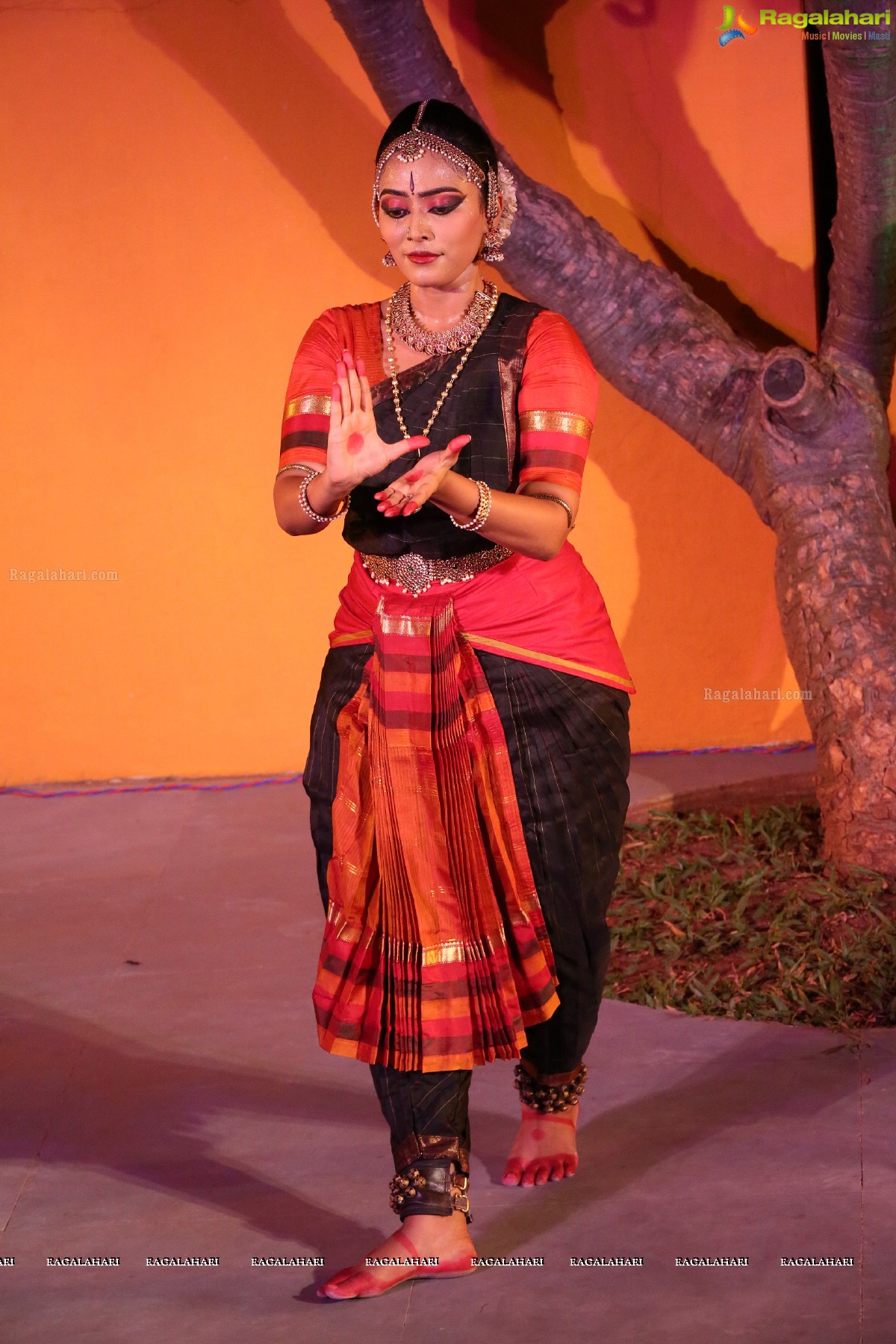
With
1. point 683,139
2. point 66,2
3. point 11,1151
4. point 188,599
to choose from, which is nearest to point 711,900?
point 11,1151

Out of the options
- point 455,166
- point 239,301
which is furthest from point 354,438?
point 239,301

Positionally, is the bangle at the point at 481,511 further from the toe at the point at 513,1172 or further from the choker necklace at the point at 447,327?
the toe at the point at 513,1172

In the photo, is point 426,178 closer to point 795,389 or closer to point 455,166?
point 455,166

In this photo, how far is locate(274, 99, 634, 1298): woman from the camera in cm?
273

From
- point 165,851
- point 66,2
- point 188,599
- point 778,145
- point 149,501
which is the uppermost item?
point 66,2

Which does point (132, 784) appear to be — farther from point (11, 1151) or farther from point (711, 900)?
point (11, 1151)

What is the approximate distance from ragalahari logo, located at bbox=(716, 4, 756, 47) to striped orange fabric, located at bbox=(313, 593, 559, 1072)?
13.0ft

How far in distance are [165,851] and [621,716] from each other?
8.99 ft

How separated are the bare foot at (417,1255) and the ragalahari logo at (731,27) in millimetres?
4696

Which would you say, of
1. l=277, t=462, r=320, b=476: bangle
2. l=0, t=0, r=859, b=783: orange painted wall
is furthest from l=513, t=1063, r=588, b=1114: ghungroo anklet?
l=0, t=0, r=859, b=783: orange painted wall

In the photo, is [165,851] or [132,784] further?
[132,784]

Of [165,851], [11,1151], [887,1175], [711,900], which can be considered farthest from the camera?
[165,851]

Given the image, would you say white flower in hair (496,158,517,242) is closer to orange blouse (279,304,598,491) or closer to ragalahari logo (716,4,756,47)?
orange blouse (279,304,598,491)

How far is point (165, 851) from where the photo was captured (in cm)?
537
